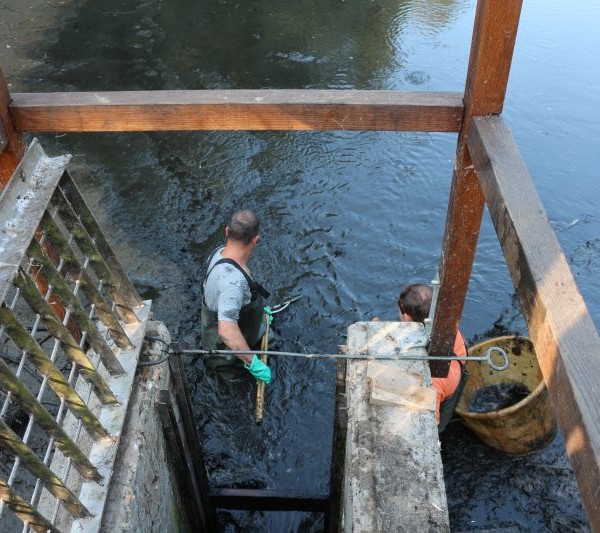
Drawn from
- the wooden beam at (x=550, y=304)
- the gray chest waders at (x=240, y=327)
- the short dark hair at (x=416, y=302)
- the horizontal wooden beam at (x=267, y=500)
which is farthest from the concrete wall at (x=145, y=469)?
the wooden beam at (x=550, y=304)

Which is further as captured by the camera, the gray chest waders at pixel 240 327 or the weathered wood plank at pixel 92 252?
the gray chest waders at pixel 240 327

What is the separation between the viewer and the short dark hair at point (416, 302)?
4.04m

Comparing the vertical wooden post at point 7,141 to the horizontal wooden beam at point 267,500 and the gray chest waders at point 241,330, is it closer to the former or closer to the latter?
the gray chest waders at point 241,330

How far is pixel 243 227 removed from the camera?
169 inches

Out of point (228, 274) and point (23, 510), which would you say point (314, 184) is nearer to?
point (228, 274)

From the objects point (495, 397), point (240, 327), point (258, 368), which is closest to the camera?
point (258, 368)

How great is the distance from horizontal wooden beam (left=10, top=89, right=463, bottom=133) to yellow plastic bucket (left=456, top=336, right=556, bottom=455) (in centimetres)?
260

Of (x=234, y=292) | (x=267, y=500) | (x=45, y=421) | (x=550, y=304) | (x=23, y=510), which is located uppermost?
(x=234, y=292)

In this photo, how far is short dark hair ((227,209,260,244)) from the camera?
14.1 feet

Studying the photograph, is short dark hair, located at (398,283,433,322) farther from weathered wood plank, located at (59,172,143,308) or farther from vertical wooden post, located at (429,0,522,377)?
weathered wood plank, located at (59,172,143,308)

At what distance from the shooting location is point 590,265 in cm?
652

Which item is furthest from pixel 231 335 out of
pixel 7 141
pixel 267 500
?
pixel 7 141

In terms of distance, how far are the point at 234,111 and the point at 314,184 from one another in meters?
5.15

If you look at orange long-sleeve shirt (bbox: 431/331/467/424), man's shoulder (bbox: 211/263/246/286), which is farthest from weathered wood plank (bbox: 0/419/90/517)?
orange long-sleeve shirt (bbox: 431/331/467/424)
